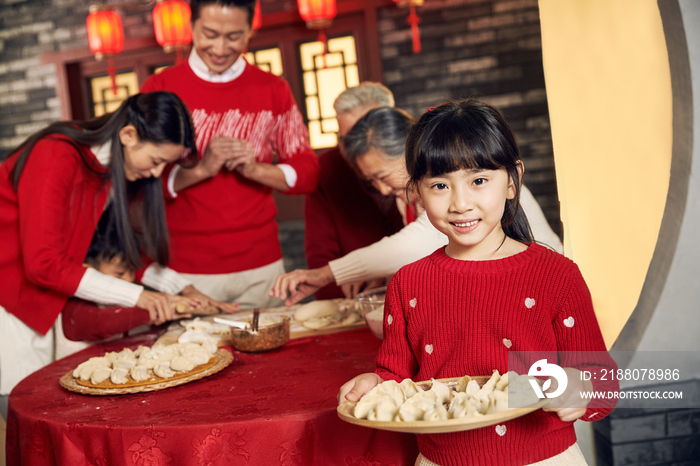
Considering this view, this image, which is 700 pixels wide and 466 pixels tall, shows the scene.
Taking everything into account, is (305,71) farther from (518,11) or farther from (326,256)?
(326,256)

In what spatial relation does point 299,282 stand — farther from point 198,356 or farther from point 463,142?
point 463,142

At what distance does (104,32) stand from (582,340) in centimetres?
517

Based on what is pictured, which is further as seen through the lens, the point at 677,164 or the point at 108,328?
the point at 108,328

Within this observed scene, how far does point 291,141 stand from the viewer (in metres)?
2.60

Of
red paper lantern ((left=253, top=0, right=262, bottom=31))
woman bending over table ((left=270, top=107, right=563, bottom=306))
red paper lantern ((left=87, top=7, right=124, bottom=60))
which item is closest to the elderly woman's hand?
woman bending over table ((left=270, top=107, right=563, bottom=306))

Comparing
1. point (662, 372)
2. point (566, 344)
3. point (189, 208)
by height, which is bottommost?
point (662, 372)

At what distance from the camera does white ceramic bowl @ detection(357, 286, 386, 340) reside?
150 centimetres

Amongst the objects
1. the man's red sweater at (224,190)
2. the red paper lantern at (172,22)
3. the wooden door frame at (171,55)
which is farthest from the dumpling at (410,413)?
the red paper lantern at (172,22)

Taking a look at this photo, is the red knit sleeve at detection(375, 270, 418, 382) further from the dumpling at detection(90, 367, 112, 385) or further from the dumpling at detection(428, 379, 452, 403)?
the dumpling at detection(90, 367, 112, 385)

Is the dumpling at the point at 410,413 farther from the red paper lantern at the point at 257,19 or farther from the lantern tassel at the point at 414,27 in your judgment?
the red paper lantern at the point at 257,19

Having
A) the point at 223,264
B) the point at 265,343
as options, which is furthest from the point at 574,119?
the point at 223,264

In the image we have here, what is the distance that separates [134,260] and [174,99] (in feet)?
1.97

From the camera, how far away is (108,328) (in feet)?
6.15

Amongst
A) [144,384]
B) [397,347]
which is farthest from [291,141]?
[397,347]
